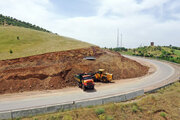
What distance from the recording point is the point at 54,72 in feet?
77.7

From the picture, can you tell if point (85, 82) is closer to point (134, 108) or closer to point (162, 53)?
point (134, 108)

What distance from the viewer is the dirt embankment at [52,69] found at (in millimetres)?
21234

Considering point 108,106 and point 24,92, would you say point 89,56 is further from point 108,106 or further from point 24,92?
point 108,106

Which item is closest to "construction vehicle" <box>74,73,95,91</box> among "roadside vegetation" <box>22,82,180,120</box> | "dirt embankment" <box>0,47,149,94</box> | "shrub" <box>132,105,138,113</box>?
"dirt embankment" <box>0,47,149,94</box>

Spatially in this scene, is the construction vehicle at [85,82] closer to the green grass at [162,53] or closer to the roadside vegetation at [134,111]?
the roadside vegetation at [134,111]

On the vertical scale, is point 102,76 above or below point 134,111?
above

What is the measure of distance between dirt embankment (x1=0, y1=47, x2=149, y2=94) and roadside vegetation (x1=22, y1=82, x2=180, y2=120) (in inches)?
363

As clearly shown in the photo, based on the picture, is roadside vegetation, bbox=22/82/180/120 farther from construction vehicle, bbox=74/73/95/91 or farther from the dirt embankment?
the dirt embankment

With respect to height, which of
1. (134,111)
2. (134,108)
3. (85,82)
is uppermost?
(85,82)

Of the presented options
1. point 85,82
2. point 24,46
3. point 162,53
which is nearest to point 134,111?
point 85,82

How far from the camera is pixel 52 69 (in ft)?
79.2

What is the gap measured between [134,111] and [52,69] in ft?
48.7

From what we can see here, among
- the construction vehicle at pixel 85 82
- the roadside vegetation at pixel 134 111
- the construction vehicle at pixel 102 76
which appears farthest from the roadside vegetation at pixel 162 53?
the construction vehicle at pixel 85 82

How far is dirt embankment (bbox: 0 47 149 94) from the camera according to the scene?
21.2m
